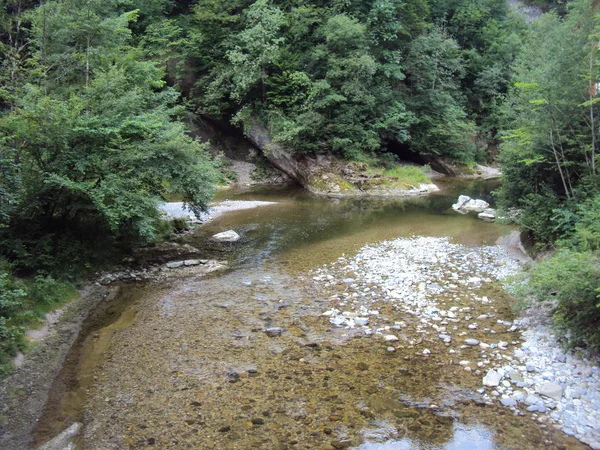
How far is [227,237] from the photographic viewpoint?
1786 centimetres

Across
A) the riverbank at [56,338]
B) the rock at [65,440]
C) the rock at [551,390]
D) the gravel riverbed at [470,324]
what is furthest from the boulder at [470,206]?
the rock at [65,440]

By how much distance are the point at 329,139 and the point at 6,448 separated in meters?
27.8

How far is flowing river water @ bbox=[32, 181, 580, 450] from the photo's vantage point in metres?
6.11

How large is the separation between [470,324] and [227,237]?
441 inches

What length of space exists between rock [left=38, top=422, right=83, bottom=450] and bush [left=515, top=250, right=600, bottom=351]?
27.8 ft

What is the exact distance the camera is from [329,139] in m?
31.1

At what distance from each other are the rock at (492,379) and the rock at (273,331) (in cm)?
431

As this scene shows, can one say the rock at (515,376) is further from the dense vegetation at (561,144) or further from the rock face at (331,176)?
the rock face at (331,176)

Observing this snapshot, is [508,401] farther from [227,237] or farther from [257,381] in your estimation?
[227,237]

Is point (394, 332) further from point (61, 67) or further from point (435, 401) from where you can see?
point (61, 67)

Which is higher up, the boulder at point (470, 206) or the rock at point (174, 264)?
the rock at point (174, 264)

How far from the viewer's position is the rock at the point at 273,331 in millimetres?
9305

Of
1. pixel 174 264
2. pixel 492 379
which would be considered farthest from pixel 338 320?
pixel 174 264

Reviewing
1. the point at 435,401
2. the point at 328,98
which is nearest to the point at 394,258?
the point at 435,401
